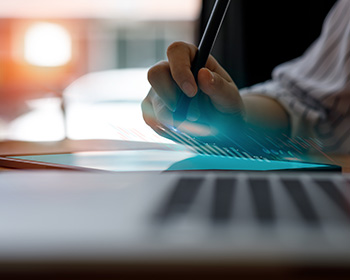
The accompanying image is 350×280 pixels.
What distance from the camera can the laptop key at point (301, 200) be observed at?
7cm

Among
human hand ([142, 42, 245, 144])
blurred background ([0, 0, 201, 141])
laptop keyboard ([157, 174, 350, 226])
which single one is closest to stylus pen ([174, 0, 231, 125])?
human hand ([142, 42, 245, 144])

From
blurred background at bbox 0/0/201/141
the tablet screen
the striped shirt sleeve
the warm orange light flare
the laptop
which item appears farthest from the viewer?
the warm orange light flare

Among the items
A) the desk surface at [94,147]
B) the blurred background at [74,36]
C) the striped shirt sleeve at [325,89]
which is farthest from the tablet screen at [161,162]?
the blurred background at [74,36]

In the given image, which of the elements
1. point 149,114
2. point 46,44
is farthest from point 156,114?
point 46,44

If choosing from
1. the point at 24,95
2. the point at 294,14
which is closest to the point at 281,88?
the point at 294,14

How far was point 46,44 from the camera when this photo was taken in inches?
173

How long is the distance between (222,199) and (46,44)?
4698 millimetres

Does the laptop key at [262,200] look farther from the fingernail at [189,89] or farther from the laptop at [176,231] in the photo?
the fingernail at [189,89]

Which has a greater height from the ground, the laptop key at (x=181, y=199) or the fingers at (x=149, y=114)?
the laptop key at (x=181, y=199)

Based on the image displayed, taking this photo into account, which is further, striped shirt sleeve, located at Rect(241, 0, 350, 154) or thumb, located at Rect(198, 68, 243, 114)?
striped shirt sleeve, located at Rect(241, 0, 350, 154)

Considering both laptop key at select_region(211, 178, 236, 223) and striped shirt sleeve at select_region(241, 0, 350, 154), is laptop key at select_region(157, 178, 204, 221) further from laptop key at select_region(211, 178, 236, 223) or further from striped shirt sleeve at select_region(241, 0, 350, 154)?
striped shirt sleeve at select_region(241, 0, 350, 154)

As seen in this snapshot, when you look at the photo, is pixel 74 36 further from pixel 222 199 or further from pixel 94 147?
pixel 222 199

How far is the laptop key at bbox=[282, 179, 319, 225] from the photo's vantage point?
7 centimetres

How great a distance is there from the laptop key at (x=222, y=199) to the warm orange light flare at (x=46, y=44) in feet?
14.8
